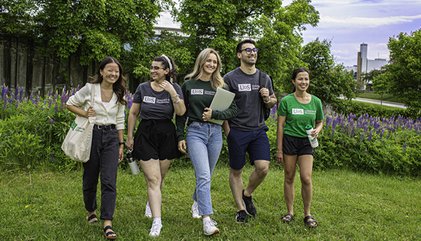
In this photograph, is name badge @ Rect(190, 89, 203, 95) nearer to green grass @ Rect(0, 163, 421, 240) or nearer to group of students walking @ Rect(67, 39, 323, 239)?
group of students walking @ Rect(67, 39, 323, 239)

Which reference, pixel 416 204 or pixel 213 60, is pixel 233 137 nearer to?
pixel 213 60

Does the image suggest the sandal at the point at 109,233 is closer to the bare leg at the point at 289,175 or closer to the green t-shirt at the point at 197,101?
the green t-shirt at the point at 197,101

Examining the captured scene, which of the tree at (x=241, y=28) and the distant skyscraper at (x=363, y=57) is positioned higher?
the distant skyscraper at (x=363, y=57)

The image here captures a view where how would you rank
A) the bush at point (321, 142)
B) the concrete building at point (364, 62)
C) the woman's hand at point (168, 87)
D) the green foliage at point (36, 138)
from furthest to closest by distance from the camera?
the concrete building at point (364, 62) → the bush at point (321, 142) → the green foliage at point (36, 138) → the woman's hand at point (168, 87)

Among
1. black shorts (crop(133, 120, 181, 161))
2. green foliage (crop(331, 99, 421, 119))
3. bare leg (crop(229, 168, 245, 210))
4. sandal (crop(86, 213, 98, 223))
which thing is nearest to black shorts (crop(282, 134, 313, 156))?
bare leg (crop(229, 168, 245, 210))

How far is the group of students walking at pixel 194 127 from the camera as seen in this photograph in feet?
13.5

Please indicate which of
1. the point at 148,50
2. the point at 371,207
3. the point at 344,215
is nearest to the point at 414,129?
the point at 371,207

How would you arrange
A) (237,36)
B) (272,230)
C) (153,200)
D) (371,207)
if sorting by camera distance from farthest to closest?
(237,36) < (371,207) < (272,230) < (153,200)

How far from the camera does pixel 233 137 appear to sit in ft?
14.8

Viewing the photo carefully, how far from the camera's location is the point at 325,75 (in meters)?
20.5

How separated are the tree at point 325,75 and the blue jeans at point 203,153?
16.5m

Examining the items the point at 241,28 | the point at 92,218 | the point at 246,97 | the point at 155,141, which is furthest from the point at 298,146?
the point at 241,28

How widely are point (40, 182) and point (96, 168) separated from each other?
2141 millimetres

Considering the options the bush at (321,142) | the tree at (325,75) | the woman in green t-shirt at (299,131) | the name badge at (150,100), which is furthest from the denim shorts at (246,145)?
the tree at (325,75)
